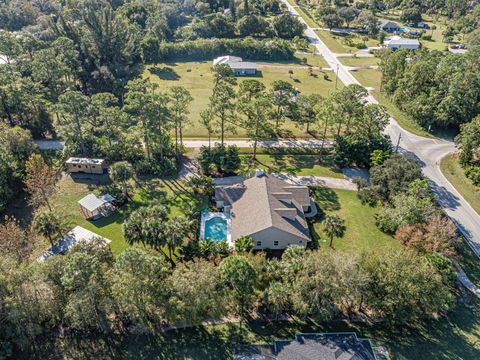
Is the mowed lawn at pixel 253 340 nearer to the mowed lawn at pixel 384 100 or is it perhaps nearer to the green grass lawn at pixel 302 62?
the mowed lawn at pixel 384 100

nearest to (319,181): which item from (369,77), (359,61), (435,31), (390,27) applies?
(369,77)

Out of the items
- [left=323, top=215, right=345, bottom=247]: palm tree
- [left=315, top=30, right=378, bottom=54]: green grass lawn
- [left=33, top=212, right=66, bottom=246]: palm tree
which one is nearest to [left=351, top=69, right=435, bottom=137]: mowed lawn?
[left=315, top=30, right=378, bottom=54]: green grass lawn

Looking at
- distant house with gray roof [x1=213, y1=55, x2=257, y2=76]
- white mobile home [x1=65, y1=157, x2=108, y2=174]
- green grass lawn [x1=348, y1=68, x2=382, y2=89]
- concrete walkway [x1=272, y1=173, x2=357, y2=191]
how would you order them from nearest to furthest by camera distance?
1. concrete walkway [x1=272, y1=173, x2=357, y2=191]
2. white mobile home [x1=65, y1=157, x2=108, y2=174]
3. green grass lawn [x1=348, y1=68, x2=382, y2=89]
4. distant house with gray roof [x1=213, y1=55, x2=257, y2=76]

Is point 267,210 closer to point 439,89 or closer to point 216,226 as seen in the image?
point 216,226

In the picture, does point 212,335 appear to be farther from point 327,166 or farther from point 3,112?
point 3,112

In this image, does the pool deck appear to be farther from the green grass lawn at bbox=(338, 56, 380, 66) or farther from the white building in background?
the white building in background

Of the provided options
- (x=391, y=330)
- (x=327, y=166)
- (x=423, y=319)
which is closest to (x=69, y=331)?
(x=391, y=330)
